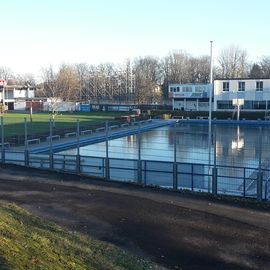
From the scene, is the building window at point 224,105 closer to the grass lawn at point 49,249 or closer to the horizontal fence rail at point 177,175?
the horizontal fence rail at point 177,175

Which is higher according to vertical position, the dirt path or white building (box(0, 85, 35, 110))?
white building (box(0, 85, 35, 110))

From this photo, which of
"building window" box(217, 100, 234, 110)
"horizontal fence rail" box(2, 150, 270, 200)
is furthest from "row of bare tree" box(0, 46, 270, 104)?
"horizontal fence rail" box(2, 150, 270, 200)

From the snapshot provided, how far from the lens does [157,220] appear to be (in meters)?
12.0

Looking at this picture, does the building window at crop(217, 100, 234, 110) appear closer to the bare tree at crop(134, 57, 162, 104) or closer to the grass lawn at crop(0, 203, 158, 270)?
the bare tree at crop(134, 57, 162, 104)

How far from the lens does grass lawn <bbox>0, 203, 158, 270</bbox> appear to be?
692cm

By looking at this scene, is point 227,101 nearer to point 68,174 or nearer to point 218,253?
point 68,174

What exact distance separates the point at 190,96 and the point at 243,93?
12.0 metres

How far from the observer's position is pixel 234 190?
16.4 meters

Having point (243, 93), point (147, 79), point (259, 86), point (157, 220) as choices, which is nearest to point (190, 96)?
point (243, 93)

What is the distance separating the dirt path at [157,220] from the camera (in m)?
9.52

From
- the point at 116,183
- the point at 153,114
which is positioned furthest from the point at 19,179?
the point at 153,114

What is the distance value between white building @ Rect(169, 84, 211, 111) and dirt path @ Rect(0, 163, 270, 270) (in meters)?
Answer: 67.0

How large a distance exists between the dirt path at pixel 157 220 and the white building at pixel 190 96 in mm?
66952

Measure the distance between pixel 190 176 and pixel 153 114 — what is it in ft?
186
